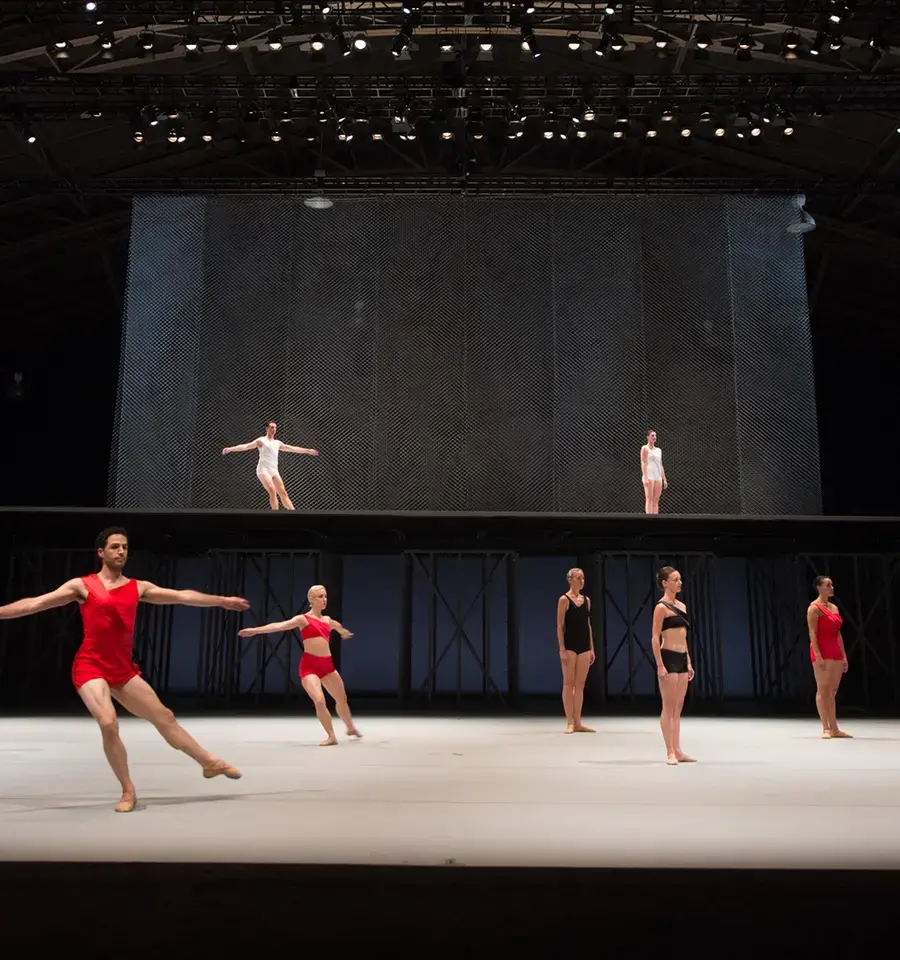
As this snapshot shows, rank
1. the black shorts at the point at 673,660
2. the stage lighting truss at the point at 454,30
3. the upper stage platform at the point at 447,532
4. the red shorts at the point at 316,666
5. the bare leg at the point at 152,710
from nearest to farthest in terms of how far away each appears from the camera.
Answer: the bare leg at the point at 152,710, the black shorts at the point at 673,660, the red shorts at the point at 316,666, the stage lighting truss at the point at 454,30, the upper stage platform at the point at 447,532

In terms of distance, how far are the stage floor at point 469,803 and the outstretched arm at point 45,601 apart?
1.07m

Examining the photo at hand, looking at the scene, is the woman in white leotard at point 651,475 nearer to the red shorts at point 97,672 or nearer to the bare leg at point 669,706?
the bare leg at point 669,706

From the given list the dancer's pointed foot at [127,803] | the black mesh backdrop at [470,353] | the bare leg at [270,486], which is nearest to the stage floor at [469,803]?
the dancer's pointed foot at [127,803]

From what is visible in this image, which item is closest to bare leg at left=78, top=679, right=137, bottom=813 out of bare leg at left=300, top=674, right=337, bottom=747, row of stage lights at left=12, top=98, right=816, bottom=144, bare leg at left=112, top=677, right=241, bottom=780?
bare leg at left=112, top=677, right=241, bottom=780

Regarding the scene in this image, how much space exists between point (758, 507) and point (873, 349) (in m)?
9.03

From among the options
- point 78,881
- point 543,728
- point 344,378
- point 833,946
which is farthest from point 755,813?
point 344,378

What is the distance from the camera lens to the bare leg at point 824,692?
33.1 feet

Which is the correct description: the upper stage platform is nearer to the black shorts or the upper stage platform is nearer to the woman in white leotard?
the woman in white leotard

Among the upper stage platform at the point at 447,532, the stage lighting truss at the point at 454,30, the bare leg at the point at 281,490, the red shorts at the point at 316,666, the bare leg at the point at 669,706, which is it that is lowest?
the bare leg at the point at 669,706

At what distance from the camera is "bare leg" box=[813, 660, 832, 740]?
10.1m

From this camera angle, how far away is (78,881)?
11.5 ft

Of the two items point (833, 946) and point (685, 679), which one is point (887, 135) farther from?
point (833, 946)

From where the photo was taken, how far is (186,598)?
5.22 meters

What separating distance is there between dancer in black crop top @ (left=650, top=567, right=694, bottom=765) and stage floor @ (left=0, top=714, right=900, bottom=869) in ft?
1.13
